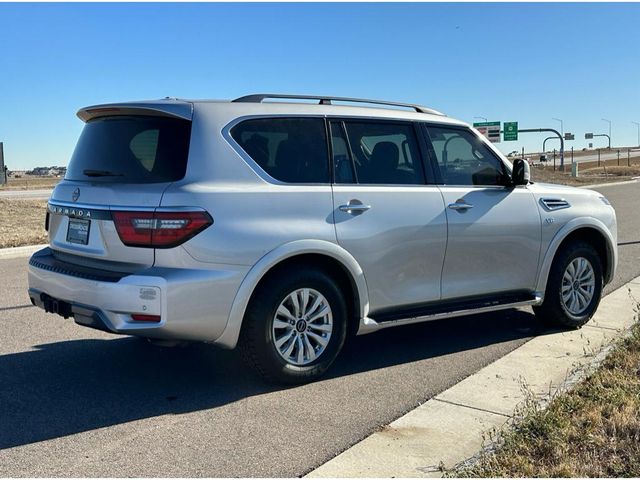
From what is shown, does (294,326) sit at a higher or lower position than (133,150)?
lower

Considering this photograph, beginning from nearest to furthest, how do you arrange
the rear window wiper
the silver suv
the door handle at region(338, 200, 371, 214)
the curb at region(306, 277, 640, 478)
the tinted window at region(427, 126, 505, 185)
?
the curb at region(306, 277, 640, 478), the silver suv, the rear window wiper, the door handle at region(338, 200, 371, 214), the tinted window at region(427, 126, 505, 185)

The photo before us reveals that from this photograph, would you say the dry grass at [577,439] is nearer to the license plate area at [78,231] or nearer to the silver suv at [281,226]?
the silver suv at [281,226]

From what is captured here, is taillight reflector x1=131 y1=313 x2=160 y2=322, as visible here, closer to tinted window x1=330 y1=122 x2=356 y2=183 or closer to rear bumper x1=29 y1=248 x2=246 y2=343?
rear bumper x1=29 y1=248 x2=246 y2=343

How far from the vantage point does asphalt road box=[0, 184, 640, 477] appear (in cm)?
355

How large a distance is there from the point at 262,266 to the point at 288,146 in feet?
3.12

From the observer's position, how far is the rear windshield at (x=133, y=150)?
4344 millimetres

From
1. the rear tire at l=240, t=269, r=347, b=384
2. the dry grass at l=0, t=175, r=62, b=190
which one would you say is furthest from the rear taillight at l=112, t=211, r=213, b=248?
the dry grass at l=0, t=175, r=62, b=190

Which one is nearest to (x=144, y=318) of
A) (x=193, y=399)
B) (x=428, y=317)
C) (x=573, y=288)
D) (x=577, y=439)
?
(x=193, y=399)

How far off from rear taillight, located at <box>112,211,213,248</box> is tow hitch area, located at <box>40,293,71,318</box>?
0.70m

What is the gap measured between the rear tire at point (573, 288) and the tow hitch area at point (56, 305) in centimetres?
406

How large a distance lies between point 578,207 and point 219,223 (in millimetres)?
3624

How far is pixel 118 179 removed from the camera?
4473 mm

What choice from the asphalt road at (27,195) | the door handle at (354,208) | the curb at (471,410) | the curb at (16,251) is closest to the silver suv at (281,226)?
the door handle at (354,208)

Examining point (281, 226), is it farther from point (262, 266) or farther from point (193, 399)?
point (193, 399)
